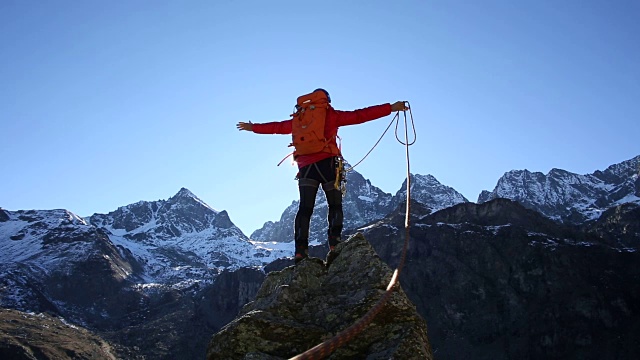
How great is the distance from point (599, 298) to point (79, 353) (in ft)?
533

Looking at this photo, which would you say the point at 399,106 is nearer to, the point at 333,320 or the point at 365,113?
the point at 365,113

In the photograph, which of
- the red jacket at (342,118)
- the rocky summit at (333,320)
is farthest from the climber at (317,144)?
the rocky summit at (333,320)

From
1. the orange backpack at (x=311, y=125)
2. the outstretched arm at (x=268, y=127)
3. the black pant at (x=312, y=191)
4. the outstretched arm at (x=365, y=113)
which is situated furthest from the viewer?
the outstretched arm at (x=268, y=127)

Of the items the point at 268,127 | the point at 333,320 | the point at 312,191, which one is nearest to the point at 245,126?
the point at 268,127

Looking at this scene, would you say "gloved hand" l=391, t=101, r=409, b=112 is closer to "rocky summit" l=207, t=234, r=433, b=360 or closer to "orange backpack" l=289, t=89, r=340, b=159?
"orange backpack" l=289, t=89, r=340, b=159

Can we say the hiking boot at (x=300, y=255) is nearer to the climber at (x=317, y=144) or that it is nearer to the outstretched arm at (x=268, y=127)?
the climber at (x=317, y=144)

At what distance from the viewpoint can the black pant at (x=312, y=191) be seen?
38.7 feet

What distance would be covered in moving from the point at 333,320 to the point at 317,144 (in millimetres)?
4254

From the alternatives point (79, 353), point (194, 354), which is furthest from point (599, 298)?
point (79, 353)

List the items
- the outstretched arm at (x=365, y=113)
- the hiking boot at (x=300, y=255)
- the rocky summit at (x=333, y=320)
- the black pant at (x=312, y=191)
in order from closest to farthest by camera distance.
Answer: the rocky summit at (x=333, y=320)
the hiking boot at (x=300, y=255)
the outstretched arm at (x=365, y=113)
the black pant at (x=312, y=191)

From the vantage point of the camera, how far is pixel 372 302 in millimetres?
8461

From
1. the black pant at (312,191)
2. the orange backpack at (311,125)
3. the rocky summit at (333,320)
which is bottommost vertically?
the rocky summit at (333,320)

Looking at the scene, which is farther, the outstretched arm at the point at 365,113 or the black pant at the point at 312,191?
the black pant at the point at 312,191

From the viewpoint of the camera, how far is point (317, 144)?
1165cm
